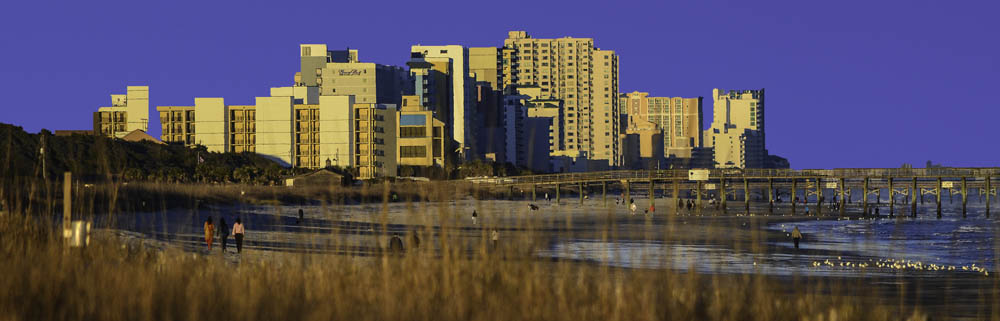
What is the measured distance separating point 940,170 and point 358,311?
277ft

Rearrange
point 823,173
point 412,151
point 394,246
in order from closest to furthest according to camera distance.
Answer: point 394,246 → point 823,173 → point 412,151

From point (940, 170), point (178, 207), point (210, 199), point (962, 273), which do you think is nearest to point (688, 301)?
point (962, 273)

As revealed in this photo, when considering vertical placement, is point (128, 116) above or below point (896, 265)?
above

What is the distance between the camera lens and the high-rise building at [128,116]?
168 meters

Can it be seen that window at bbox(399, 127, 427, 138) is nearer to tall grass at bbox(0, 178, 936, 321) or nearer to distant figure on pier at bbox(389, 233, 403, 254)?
distant figure on pier at bbox(389, 233, 403, 254)

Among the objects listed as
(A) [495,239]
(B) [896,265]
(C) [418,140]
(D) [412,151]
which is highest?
(C) [418,140]

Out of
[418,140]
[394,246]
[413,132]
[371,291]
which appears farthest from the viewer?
[413,132]

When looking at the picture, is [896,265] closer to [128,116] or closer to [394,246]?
[394,246]

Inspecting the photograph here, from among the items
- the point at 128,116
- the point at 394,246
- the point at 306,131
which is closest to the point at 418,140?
the point at 306,131

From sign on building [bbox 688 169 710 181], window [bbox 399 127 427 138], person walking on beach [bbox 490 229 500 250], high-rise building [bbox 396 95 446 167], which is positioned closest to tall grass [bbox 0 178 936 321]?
person walking on beach [bbox 490 229 500 250]

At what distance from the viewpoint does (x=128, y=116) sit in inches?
Answer: 6619

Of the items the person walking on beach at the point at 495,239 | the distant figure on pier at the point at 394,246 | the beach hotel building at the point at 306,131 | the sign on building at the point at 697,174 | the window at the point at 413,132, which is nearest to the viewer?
the person walking on beach at the point at 495,239

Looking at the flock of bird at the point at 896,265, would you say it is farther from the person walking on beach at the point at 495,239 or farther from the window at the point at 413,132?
the window at the point at 413,132

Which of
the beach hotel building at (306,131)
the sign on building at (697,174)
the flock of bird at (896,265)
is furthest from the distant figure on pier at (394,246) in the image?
the beach hotel building at (306,131)
